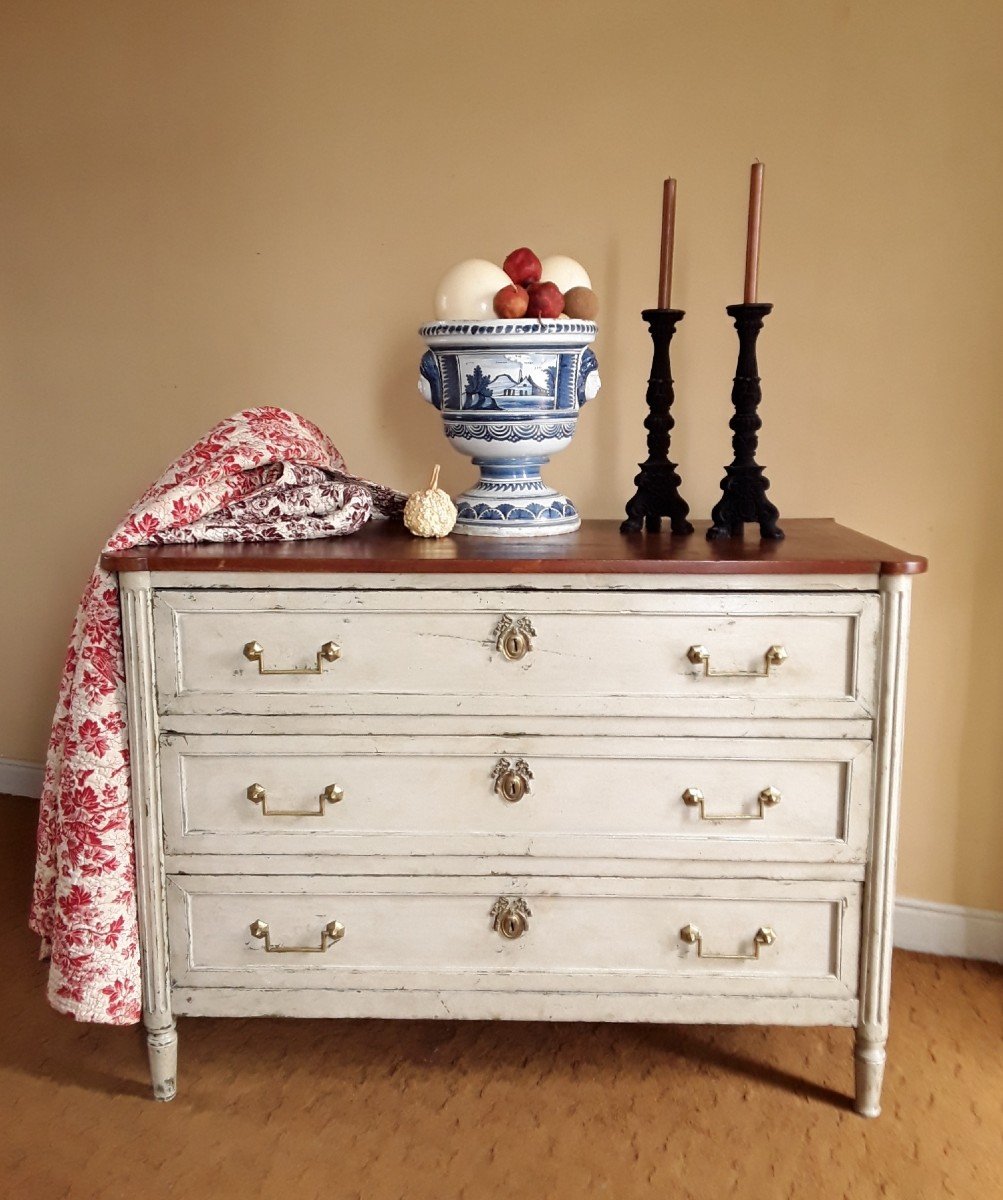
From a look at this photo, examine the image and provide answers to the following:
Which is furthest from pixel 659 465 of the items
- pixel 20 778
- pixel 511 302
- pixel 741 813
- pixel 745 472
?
pixel 20 778

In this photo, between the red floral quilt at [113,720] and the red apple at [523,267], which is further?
the red apple at [523,267]

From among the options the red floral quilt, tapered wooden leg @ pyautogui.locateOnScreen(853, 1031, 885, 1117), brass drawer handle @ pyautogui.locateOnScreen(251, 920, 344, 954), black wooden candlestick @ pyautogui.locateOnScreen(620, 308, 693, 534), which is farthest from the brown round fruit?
tapered wooden leg @ pyautogui.locateOnScreen(853, 1031, 885, 1117)

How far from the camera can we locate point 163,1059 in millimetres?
1873

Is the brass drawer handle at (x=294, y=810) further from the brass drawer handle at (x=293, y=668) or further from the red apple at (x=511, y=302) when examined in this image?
the red apple at (x=511, y=302)

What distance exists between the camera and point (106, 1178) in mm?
1716

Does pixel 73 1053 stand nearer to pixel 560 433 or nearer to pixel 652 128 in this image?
pixel 560 433

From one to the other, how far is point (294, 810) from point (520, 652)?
17.3 inches

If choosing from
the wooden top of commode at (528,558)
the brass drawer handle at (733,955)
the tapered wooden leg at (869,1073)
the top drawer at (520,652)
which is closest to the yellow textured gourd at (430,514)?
the wooden top of commode at (528,558)

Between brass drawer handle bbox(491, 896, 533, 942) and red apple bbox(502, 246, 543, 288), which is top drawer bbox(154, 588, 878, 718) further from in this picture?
red apple bbox(502, 246, 543, 288)

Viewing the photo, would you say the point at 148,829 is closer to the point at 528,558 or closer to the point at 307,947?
the point at 307,947

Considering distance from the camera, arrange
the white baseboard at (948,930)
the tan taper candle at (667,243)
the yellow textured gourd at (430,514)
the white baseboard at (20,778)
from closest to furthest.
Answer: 1. the yellow textured gourd at (430,514)
2. the tan taper candle at (667,243)
3. the white baseboard at (948,930)
4. the white baseboard at (20,778)

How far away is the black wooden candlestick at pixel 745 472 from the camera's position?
193cm

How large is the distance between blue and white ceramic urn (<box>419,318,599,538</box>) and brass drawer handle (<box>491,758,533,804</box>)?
1.31 feet

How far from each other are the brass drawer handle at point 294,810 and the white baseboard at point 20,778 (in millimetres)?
1505
